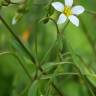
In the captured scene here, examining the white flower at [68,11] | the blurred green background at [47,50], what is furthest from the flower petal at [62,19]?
the blurred green background at [47,50]

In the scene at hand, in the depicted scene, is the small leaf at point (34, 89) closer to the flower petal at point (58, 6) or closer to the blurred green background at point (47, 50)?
the blurred green background at point (47, 50)

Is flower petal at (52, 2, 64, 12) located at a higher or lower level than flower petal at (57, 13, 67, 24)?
higher

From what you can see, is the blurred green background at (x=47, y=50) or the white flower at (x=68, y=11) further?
the blurred green background at (x=47, y=50)

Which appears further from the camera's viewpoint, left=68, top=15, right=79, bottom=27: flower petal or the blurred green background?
the blurred green background

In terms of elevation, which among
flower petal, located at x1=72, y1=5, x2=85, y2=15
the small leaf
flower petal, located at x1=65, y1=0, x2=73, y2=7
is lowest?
the small leaf

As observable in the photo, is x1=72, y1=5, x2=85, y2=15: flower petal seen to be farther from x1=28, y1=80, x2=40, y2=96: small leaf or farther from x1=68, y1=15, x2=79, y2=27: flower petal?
x1=28, y1=80, x2=40, y2=96: small leaf

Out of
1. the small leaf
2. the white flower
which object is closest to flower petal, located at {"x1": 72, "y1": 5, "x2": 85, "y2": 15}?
the white flower

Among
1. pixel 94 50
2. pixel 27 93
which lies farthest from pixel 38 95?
pixel 94 50

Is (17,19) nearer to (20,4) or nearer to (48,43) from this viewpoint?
(20,4)

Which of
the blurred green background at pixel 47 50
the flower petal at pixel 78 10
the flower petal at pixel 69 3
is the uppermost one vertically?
the flower petal at pixel 69 3
